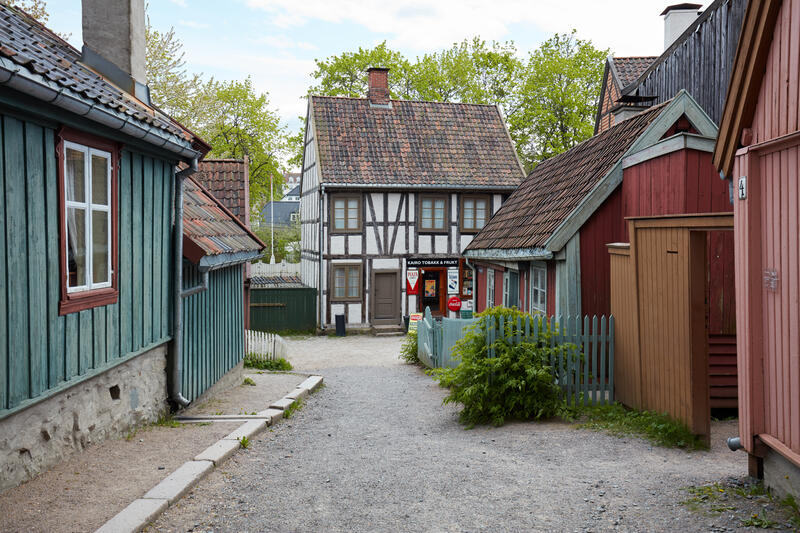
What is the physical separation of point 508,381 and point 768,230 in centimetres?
389

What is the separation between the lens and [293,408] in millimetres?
9594

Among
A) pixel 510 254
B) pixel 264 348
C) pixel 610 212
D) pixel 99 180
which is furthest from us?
pixel 264 348

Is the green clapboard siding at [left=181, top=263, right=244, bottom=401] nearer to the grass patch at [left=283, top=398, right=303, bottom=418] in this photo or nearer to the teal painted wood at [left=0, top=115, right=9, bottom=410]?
the grass patch at [left=283, top=398, right=303, bottom=418]

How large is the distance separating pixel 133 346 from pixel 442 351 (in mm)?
8196

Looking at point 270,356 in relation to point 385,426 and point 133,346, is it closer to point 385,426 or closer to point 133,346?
point 385,426

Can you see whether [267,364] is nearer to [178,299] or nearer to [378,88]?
[178,299]

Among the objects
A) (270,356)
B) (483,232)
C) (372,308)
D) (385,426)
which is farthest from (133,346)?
(372,308)

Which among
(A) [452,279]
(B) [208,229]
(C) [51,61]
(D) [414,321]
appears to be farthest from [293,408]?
(A) [452,279]

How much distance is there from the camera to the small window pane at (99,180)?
6.00 m

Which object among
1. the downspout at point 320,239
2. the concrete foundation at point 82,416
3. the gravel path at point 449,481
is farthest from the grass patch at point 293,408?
the downspout at point 320,239

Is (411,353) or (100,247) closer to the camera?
(100,247)

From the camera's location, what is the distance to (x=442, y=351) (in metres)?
14.2

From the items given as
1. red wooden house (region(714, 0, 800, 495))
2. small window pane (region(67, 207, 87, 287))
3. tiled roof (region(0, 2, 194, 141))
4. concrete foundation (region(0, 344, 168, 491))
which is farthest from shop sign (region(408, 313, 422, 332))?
red wooden house (region(714, 0, 800, 495))

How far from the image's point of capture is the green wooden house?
183 inches
